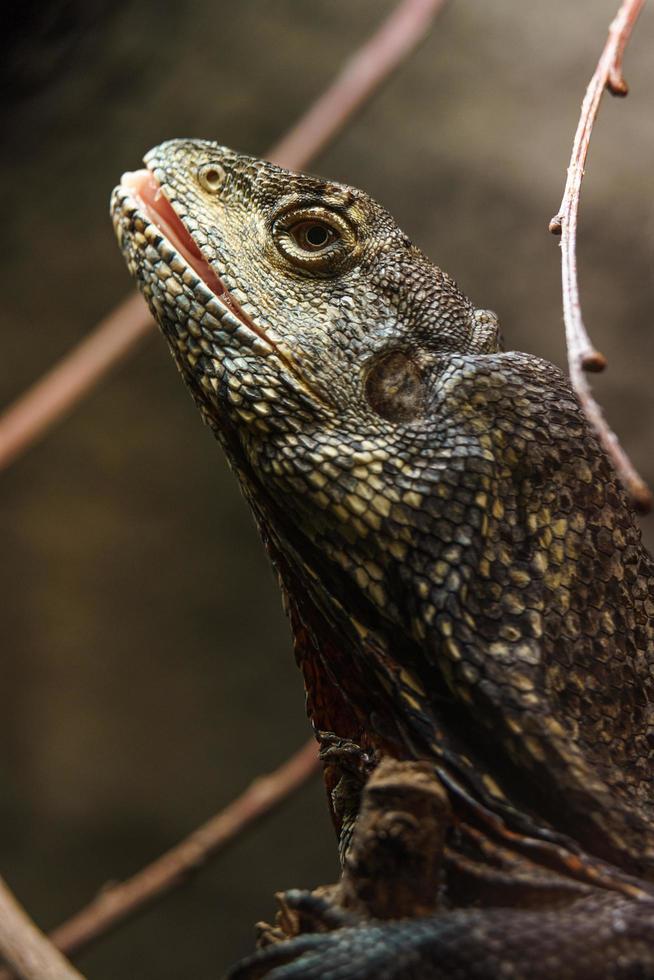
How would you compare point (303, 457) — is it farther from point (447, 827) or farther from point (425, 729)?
point (447, 827)

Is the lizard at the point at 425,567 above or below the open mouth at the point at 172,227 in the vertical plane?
below

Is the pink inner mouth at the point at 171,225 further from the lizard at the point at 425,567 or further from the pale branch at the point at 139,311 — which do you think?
the pale branch at the point at 139,311

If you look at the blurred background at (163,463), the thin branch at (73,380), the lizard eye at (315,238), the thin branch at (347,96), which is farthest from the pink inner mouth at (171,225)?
the blurred background at (163,463)

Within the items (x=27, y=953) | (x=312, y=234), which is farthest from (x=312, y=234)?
(x=27, y=953)

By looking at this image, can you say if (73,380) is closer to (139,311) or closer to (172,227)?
(139,311)

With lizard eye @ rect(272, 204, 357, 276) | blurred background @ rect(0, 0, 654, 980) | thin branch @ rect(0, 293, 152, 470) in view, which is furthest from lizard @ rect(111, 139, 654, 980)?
blurred background @ rect(0, 0, 654, 980)

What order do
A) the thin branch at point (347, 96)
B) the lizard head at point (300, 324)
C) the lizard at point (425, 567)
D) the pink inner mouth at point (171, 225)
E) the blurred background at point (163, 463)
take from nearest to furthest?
the lizard at point (425, 567), the lizard head at point (300, 324), the pink inner mouth at point (171, 225), the thin branch at point (347, 96), the blurred background at point (163, 463)
